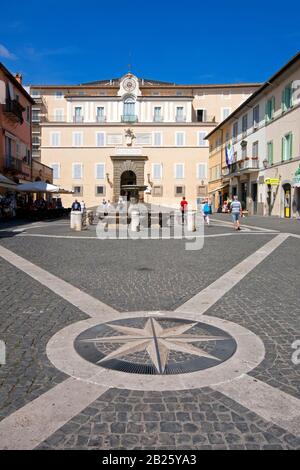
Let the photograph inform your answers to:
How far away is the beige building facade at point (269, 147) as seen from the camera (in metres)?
26.6

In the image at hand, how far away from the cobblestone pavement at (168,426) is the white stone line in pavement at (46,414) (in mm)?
68

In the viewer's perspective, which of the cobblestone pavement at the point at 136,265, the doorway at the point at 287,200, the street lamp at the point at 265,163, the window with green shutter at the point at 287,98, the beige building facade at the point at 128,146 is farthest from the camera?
the beige building facade at the point at 128,146

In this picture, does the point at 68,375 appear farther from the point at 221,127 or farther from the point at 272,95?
the point at 221,127

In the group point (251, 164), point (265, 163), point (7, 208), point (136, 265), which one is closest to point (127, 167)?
point (251, 164)

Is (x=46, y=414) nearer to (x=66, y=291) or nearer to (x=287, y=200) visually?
(x=66, y=291)

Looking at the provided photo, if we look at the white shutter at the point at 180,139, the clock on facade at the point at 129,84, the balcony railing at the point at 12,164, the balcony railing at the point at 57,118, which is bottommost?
the balcony railing at the point at 12,164

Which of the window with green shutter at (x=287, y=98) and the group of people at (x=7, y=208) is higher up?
the window with green shutter at (x=287, y=98)

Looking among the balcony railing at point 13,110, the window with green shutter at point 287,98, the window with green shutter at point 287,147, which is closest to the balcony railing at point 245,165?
the window with green shutter at point 287,147

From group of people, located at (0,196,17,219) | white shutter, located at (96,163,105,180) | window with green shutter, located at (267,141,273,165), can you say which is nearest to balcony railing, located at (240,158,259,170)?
window with green shutter, located at (267,141,273,165)

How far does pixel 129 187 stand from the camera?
98.7 ft

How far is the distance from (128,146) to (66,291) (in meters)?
46.0

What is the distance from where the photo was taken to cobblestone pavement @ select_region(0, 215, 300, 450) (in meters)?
2.47

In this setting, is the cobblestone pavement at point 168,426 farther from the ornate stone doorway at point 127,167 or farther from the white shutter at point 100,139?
the white shutter at point 100,139

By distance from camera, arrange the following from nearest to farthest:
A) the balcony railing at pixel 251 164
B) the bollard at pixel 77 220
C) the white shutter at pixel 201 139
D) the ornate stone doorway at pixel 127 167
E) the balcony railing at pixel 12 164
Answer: the bollard at pixel 77 220 → the balcony railing at pixel 12 164 → the balcony railing at pixel 251 164 → the ornate stone doorway at pixel 127 167 → the white shutter at pixel 201 139
